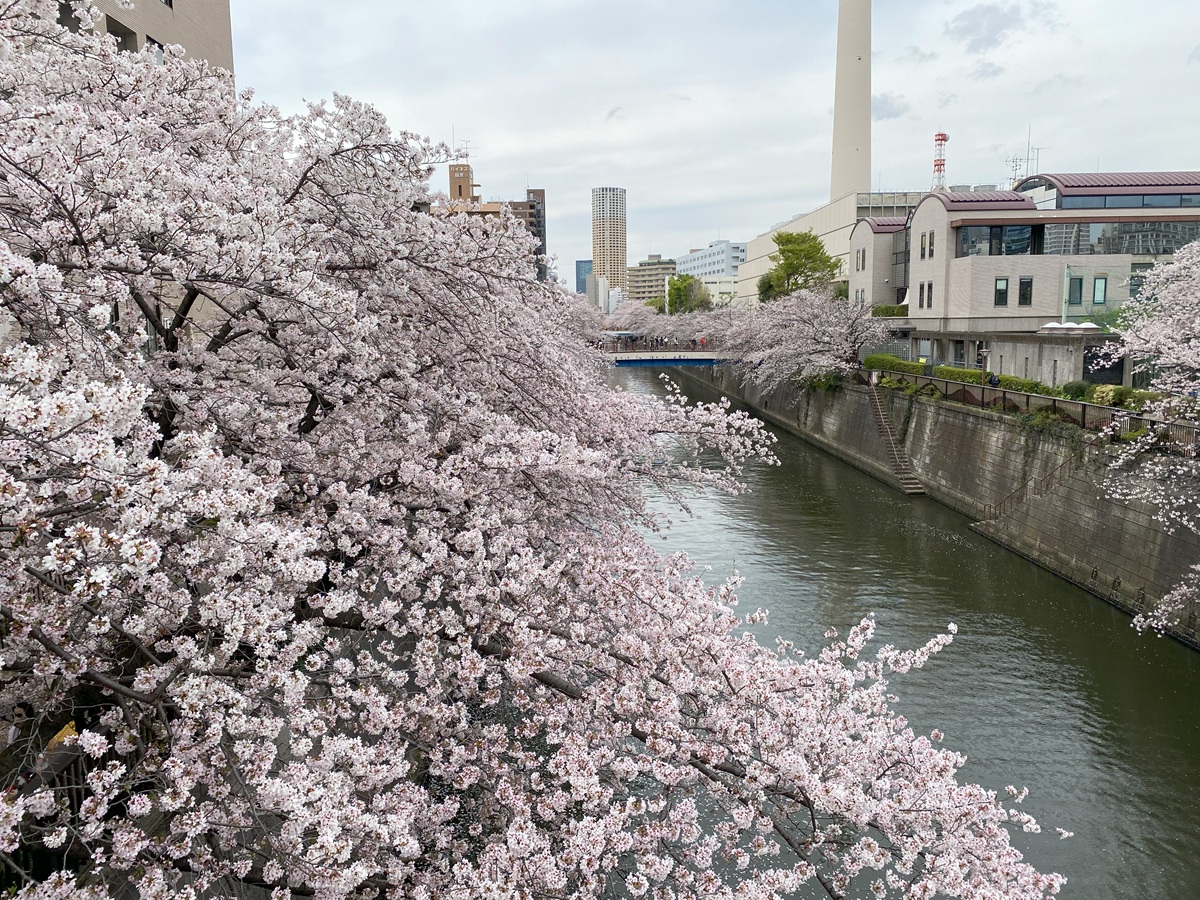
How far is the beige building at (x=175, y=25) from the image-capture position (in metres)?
17.9

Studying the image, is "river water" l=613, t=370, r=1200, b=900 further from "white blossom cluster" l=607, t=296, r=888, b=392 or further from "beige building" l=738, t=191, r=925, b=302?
"beige building" l=738, t=191, r=925, b=302

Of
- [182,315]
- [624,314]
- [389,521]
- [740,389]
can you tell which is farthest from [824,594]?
[624,314]

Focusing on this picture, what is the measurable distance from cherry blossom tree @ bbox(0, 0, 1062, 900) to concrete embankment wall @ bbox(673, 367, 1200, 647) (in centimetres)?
1309

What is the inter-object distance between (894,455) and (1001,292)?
33.5ft

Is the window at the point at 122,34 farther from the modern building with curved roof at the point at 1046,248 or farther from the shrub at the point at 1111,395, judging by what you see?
the modern building with curved roof at the point at 1046,248

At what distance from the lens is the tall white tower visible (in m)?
73.0

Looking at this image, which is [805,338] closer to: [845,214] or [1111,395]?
[1111,395]

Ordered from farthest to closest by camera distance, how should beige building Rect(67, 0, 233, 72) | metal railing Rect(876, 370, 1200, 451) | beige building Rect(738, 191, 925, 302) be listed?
beige building Rect(738, 191, 925, 302) < beige building Rect(67, 0, 233, 72) < metal railing Rect(876, 370, 1200, 451)

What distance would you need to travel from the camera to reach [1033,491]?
73.1ft

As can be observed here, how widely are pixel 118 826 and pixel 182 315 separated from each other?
3954mm

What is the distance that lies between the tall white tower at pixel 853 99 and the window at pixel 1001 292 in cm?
4097

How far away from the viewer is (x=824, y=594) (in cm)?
1916

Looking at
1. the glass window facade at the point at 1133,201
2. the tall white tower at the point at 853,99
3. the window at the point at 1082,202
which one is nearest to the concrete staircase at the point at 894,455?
the window at the point at 1082,202

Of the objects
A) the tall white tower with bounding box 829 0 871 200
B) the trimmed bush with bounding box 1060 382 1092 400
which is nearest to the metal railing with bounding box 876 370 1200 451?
the trimmed bush with bounding box 1060 382 1092 400
